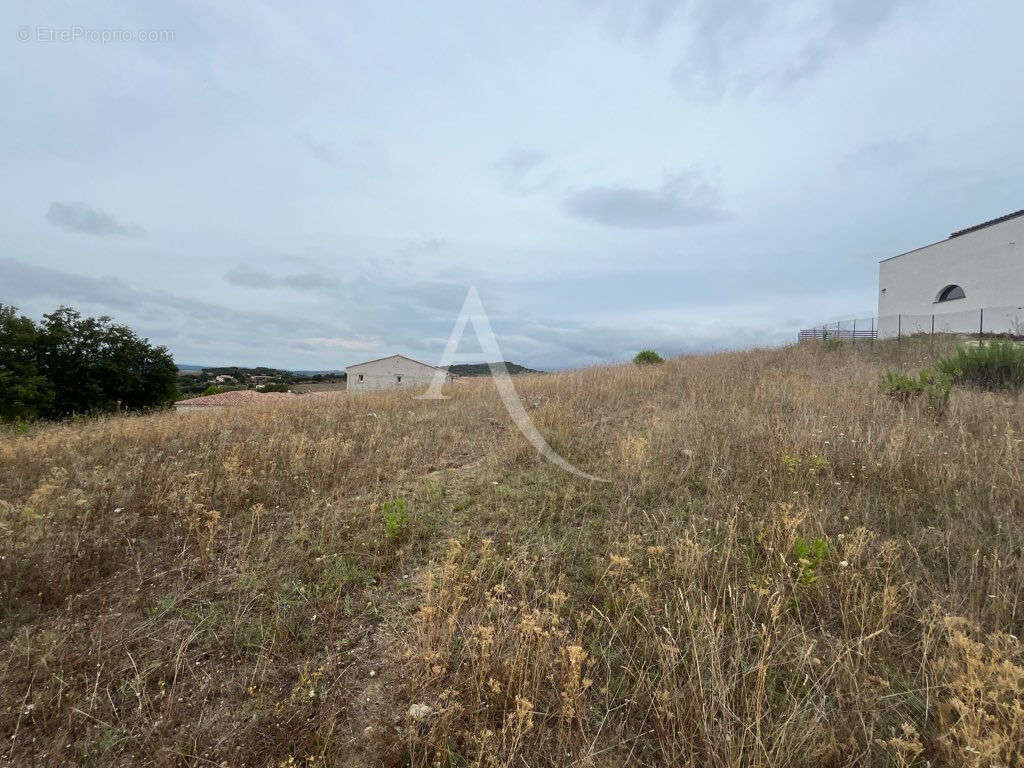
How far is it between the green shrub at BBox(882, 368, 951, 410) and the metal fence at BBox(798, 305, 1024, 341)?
1346 centimetres

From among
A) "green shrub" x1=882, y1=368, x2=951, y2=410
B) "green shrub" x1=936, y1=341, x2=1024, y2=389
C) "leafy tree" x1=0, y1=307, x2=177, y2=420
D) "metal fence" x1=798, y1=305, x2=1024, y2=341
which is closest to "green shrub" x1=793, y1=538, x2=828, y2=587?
"green shrub" x1=882, y1=368, x2=951, y2=410

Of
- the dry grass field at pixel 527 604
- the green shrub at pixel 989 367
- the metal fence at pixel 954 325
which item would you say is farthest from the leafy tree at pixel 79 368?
the metal fence at pixel 954 325

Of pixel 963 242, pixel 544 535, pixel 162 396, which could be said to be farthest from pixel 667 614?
pixel 963 242

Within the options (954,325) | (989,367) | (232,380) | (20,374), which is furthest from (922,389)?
(232,380)

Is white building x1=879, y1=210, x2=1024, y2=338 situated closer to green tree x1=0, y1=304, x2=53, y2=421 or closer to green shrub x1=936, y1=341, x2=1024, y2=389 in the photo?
green shrub x1=936, y1=341, x2=1024, y2=389

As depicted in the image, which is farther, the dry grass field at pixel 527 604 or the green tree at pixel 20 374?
the green tree at pixel 20 374

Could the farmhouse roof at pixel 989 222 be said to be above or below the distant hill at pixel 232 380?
above

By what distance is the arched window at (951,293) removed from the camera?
2529cm

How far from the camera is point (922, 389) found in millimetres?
6305

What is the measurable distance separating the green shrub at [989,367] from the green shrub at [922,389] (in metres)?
1.70

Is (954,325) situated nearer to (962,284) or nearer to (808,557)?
(962,284)

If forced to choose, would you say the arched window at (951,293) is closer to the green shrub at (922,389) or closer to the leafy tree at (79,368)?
the green shrub at (922,389)

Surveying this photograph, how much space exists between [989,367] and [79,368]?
37366mm

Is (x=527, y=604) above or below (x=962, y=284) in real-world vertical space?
below
